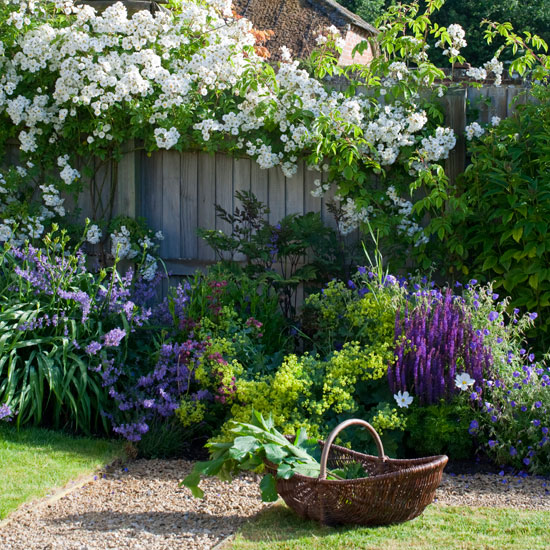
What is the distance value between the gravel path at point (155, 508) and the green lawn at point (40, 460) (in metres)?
0.09

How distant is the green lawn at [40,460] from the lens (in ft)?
11.3

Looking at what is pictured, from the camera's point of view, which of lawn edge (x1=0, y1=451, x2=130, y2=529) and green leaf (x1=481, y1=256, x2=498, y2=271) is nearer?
lawn edge (x1=0, y1=451, x2=130, y2=529)

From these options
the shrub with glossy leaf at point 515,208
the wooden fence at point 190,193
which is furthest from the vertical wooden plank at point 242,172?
the shrub with glossy leaf at point 515,208

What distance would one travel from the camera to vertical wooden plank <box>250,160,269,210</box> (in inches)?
227

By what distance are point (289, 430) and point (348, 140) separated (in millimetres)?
2348

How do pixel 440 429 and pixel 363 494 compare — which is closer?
pixel 363 494

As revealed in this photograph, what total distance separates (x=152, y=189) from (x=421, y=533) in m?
3.90

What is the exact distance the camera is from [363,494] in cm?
292

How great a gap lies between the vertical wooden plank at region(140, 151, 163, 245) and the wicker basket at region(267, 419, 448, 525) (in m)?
3.39

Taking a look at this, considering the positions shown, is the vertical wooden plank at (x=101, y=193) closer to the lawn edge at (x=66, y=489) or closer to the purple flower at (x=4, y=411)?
the purple flower at (x=4, y=411)

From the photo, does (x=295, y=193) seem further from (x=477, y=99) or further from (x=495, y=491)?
(x=495, y=491)

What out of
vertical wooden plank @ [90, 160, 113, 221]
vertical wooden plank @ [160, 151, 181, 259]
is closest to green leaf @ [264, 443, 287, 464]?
vertical wooden plank @ [160, 151, 181, 259]

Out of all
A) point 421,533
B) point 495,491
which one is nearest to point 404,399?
point 495,491

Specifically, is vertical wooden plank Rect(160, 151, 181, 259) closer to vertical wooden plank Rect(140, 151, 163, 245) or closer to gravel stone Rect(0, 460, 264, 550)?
vertical wooden plank Rect(140, 151, 163, 245)
